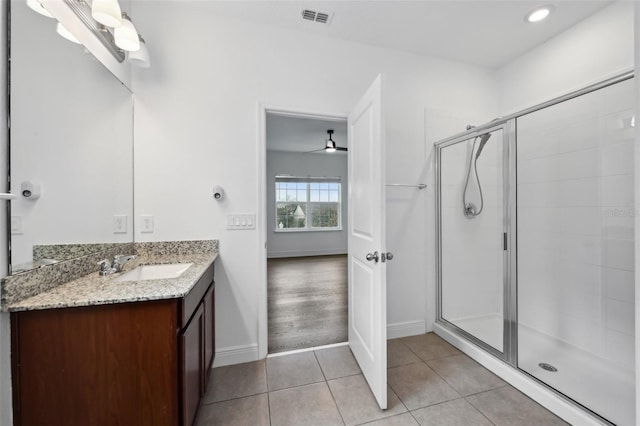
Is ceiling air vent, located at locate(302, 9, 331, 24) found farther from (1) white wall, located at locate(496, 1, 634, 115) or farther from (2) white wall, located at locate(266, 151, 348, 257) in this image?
(2) white wall, located at locate(266, 151, 348, 257)

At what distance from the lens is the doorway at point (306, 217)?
3443 mm

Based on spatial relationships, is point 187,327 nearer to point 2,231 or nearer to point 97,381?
point 97,381

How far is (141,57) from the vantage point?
1618 mm

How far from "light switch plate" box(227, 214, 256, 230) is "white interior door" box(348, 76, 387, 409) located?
822mm

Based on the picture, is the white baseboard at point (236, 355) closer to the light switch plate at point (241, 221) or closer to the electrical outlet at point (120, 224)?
the light switch plate at point (241, 221)

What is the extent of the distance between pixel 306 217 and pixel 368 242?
4743 millimetres

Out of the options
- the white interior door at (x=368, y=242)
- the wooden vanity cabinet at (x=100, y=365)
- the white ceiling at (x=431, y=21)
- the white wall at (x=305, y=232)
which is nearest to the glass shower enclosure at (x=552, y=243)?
the white ceiling at (x=431, y=21)

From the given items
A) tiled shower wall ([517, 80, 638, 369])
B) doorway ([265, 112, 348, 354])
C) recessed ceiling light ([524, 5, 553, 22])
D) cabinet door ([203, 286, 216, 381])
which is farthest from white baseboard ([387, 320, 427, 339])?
recessed ceiling light ([524, 5, 553, 22])

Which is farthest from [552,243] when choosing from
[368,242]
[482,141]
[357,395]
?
[357,395]

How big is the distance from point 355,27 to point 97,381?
276 cm

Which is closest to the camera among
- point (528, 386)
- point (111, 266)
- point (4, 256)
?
point (4, 256)

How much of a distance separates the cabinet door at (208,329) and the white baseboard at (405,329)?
1545 mm

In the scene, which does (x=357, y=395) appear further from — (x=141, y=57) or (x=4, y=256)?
(x=141, y=57)

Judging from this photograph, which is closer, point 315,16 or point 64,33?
point 64,33
